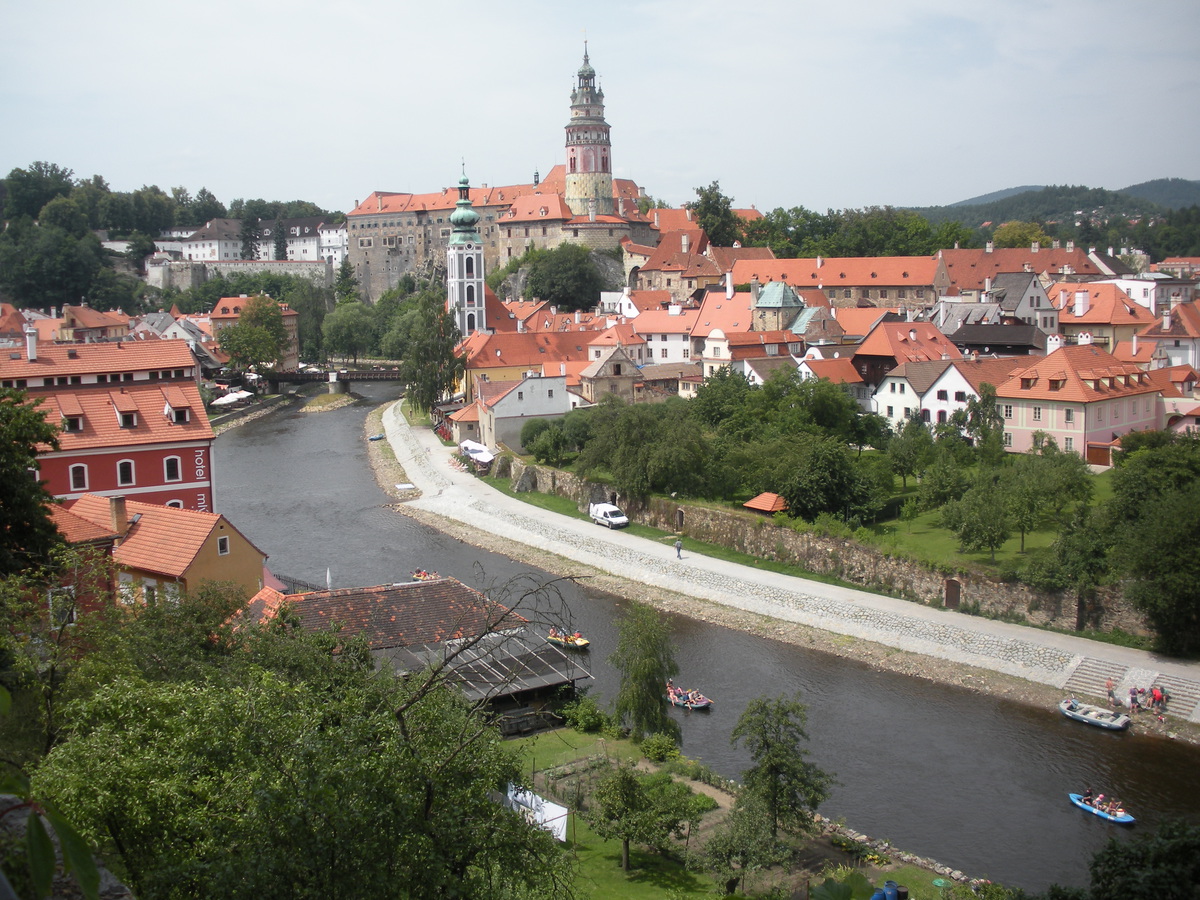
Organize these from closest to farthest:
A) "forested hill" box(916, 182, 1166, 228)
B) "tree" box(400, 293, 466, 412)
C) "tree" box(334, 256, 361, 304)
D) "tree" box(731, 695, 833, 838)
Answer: "tree" box(731, 695, 833, 838) < "tree" box(400, 293, 466, 412) < "tree" box(334, 256, 361, 304) < "forested hill" box(916, 182, 1166, 228)

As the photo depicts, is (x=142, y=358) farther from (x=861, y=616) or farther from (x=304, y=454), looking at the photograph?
(x=304, y=454)

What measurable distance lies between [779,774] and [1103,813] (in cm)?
478

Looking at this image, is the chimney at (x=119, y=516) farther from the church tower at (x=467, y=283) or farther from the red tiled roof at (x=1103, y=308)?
the red tiled roof at (x=1103, y=308)

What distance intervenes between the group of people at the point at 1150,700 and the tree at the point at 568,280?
44620 mm

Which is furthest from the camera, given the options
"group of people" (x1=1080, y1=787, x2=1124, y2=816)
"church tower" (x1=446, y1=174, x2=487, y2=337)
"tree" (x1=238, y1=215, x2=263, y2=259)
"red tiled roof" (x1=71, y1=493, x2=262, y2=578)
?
"tree" (x1=238, y1=215, x2=263, y2=259)

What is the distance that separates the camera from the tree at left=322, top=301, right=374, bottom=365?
6706cm

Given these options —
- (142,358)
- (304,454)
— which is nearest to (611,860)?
(142,358)

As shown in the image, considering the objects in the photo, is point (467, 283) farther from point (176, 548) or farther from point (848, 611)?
point (176, 548)

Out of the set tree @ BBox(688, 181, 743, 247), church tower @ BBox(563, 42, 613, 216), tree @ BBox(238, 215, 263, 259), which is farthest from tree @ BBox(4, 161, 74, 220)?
tree @ BBox(688, 181, 743, 247)

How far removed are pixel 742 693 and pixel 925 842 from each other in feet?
16.1

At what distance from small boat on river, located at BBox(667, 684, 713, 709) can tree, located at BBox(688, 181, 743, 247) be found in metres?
46.2

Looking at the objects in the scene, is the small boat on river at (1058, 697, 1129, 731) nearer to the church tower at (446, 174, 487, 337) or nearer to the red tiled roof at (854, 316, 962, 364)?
the red tiled roof at (854, 316, 962, 364)

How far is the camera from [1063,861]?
12633 millimetres

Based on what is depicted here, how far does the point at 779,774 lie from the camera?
39.3 feet
